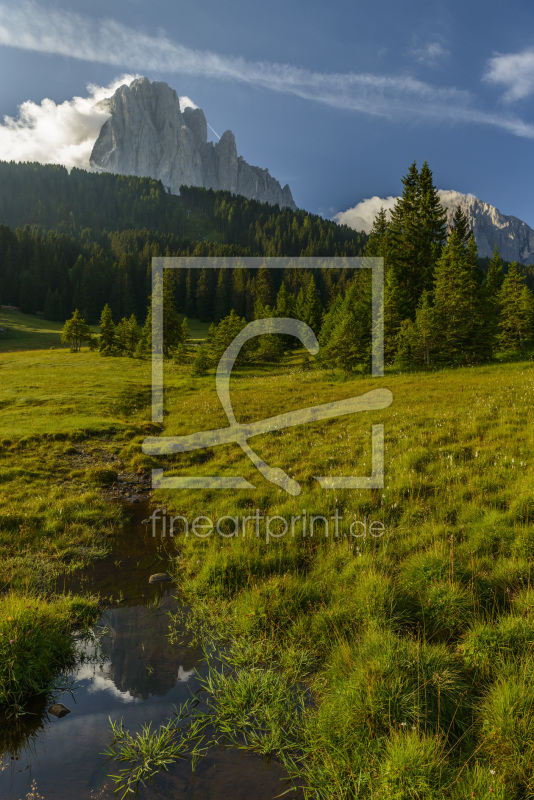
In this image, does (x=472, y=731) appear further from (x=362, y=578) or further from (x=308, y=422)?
(x=308, y=422)

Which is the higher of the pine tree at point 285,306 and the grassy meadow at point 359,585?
the pine tree at point 285,306

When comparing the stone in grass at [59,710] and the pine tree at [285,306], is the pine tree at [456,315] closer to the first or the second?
the stone in grass at [59,710]

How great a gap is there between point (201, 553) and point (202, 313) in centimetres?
12498

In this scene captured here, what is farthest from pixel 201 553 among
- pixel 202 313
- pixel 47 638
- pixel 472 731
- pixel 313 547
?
pixel 202 313

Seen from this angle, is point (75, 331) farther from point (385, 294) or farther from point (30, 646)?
point (30, 646)

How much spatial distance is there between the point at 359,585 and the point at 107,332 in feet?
200

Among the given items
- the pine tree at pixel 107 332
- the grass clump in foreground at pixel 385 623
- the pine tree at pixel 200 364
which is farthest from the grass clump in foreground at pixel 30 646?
the pine tree at pixel 107 332

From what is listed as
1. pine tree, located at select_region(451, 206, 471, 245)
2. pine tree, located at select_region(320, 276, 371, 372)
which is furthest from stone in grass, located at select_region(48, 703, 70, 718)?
pine tree, located at select_region(451, 206, 471, 245)

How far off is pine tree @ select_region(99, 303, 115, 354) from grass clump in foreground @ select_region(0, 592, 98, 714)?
188 feet

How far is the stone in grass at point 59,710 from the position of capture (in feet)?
15.9

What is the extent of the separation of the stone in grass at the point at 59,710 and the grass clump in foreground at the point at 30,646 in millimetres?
316

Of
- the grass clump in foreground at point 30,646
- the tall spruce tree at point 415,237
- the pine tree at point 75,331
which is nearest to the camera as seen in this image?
the grass clump in foreground at point 30,646

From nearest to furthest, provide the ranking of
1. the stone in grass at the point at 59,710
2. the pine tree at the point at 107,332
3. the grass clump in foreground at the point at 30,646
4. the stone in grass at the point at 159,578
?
1. the stone in grass at the point at 59,710
2. the grass clump in foreground at the point at 30,646
3. the stone in grass at the point at 159,578
4. the pine tree at the point at 107,332

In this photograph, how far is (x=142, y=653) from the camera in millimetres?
5871
